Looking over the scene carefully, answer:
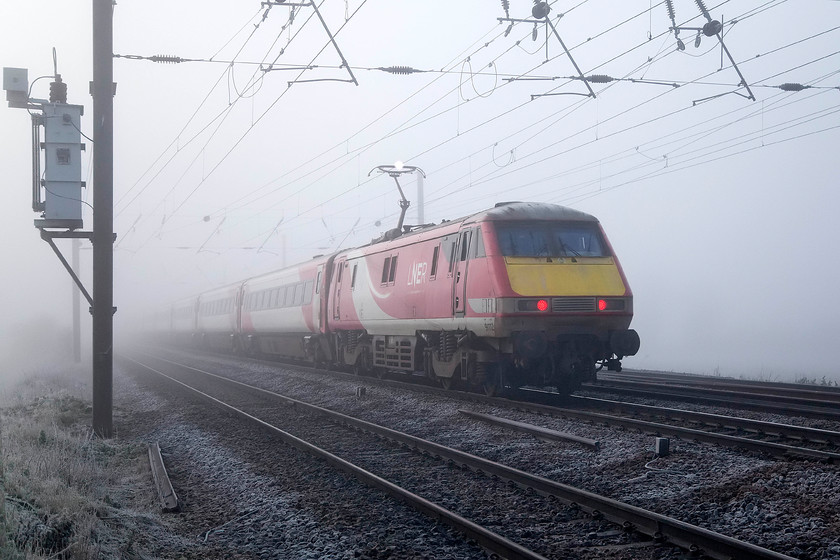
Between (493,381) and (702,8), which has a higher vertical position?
(702,8)

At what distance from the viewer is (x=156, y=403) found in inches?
667

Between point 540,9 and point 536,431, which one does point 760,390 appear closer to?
point 536,431

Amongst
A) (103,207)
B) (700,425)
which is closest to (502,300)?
(700,425)

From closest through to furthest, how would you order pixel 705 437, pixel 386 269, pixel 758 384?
1. pixel 705 437
2. pixel 758 384
3. pixel 386 269

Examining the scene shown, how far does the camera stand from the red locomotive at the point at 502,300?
1253 centimetres

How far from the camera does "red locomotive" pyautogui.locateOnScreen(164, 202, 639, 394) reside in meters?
12.5

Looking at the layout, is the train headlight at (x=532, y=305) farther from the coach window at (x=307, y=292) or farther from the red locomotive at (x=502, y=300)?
the coach window at (x=307, y=292)

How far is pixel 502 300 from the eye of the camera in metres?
12.3

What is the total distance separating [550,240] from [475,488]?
21.3ft

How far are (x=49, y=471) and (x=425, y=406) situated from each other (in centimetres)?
688

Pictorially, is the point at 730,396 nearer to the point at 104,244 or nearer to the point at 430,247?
the point at 430,247

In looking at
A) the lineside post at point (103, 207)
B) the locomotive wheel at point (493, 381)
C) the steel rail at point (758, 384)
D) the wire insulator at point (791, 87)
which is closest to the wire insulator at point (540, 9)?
the wire insulator at point (791, 87)

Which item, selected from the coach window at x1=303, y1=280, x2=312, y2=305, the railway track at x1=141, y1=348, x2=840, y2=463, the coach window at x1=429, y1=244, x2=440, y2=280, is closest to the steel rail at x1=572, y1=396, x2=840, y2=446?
the railway track at x1=141, y1=348, x2=840, y2=463

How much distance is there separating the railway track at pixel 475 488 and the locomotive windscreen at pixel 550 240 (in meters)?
3.80
